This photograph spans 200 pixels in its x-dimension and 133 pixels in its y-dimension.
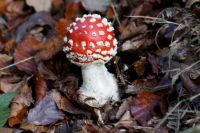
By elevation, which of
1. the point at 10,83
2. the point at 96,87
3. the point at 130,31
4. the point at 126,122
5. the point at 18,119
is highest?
the point at 130,31

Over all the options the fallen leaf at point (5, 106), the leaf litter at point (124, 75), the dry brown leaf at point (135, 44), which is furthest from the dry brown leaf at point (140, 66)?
the fallen leaf at point (5, 106)

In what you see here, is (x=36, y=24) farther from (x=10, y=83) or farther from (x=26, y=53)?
(x=10, y=83)

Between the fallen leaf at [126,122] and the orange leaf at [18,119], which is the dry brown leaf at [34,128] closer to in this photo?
the orange leaf at [18,119]

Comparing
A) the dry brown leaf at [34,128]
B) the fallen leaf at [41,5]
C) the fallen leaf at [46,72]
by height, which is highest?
the fallen leaf at [41,5]

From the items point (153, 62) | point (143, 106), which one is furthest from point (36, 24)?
point (143, 106)

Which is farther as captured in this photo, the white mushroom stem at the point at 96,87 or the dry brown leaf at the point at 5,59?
the dry brown leaf at the point at 5,59

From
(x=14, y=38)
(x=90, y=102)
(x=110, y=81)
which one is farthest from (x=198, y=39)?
(x=14, y=38)
